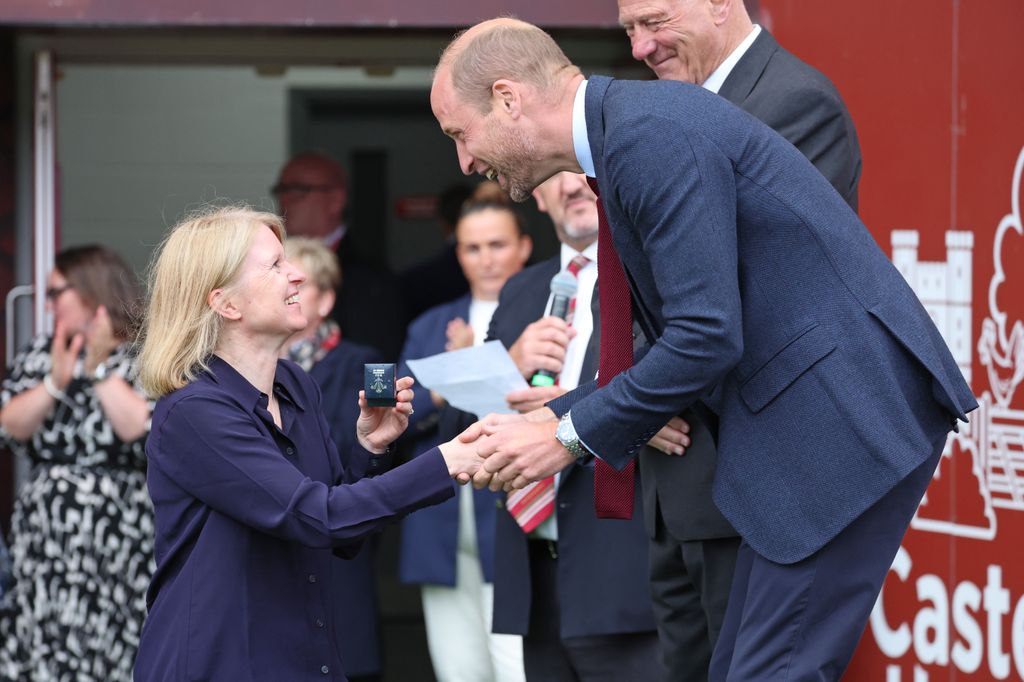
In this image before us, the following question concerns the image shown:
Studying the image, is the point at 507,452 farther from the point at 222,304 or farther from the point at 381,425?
the point at 222,304

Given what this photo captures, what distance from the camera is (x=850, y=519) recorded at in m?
2.66

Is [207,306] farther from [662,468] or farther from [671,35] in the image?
[671,35]

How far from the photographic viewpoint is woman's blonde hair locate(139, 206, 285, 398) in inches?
122

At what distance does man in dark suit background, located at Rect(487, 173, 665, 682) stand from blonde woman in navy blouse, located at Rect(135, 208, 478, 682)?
0.95m

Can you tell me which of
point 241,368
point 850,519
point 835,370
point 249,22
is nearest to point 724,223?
point 835,370

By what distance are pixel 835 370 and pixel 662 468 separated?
31.1 inches

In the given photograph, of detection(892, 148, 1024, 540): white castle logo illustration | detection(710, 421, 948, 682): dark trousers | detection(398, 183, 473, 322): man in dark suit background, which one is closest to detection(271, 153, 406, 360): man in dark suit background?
detection(398, 183, 473, 322): man in dark suit background

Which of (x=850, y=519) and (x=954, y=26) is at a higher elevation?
(x=954, y=26)

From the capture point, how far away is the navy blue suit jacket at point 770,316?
263 cm

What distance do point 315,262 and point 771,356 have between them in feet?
9.94

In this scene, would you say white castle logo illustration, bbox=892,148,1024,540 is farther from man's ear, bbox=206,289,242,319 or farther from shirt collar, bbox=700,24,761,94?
man's ear, bbox=206,289,242,319

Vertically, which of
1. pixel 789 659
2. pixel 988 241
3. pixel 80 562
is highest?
pixel 988 241

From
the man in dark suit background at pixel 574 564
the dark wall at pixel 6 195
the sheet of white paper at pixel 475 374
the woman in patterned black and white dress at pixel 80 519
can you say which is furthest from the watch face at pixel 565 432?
the dark wall at pixel 6 195

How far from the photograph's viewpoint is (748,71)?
3473 mm
